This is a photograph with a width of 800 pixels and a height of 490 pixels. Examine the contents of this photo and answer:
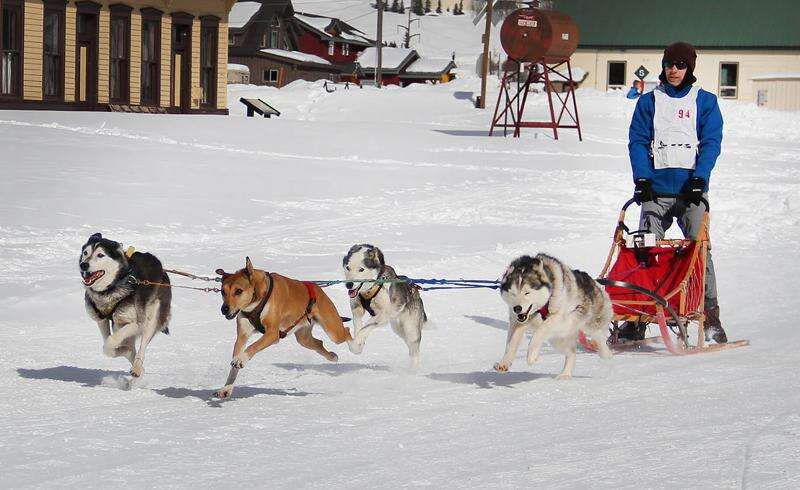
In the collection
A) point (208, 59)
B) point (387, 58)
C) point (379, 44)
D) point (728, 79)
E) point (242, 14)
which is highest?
point (242, 14)

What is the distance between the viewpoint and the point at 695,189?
306 inches

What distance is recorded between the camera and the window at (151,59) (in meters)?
30.7

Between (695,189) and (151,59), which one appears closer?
(695,189)

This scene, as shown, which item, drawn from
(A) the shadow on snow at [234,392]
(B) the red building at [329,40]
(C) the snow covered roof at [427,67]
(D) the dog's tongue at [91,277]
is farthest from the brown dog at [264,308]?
(C) the snow covered roof at [427,67]

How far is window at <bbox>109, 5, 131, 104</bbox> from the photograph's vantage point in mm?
29886

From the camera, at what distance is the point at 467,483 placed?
4488 millimetres

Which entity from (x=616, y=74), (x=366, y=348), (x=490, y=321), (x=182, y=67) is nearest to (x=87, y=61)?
(x=182, y=67)

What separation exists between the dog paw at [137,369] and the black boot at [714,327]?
4.18 metres

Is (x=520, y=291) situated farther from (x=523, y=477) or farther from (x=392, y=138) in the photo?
(x=392, y=138)

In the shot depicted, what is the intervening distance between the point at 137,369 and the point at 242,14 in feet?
217

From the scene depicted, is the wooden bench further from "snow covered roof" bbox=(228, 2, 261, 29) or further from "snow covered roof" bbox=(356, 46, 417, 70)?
"snow covered roof" bbox=(356, 46, 417, 70)

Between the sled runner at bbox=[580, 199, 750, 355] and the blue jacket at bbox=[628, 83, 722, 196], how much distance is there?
24 centimetres

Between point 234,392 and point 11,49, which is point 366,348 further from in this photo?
point 11,49

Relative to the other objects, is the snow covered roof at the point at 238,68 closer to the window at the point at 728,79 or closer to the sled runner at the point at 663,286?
the window at the point at 728,79
